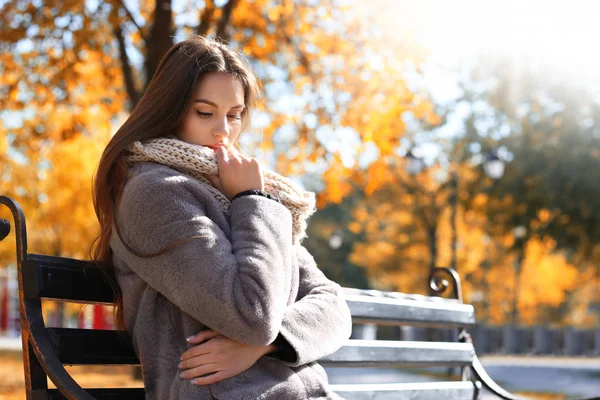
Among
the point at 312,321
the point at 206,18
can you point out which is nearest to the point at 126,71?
the point at 206,18

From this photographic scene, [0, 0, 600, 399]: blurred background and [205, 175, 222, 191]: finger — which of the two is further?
[0, 0, 600, 399]: blurred background

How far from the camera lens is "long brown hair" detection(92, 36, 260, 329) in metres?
2.75

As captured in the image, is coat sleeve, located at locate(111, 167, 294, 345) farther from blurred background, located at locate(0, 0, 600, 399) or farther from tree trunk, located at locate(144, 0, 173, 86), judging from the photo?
tree trunk, located at locate(144, 0, 173, 86)

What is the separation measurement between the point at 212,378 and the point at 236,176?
23.1 inches

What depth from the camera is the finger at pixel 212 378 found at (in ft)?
8.00

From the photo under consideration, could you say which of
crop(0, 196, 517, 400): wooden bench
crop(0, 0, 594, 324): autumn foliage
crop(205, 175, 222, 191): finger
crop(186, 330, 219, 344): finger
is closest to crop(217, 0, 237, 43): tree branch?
crop(0, 0, 594, 324): autumn foliage

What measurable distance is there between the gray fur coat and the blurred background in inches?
26.4

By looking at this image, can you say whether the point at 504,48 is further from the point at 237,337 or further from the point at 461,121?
the point at 237,337

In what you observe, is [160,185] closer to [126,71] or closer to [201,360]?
[201,360]

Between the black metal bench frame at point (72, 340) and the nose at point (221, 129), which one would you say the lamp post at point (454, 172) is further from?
the nose at point (221, 129)

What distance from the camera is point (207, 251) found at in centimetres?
243

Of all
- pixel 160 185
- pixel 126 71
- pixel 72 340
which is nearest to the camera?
pixel 160 185

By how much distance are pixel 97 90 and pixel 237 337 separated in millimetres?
12053

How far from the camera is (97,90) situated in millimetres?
13945
